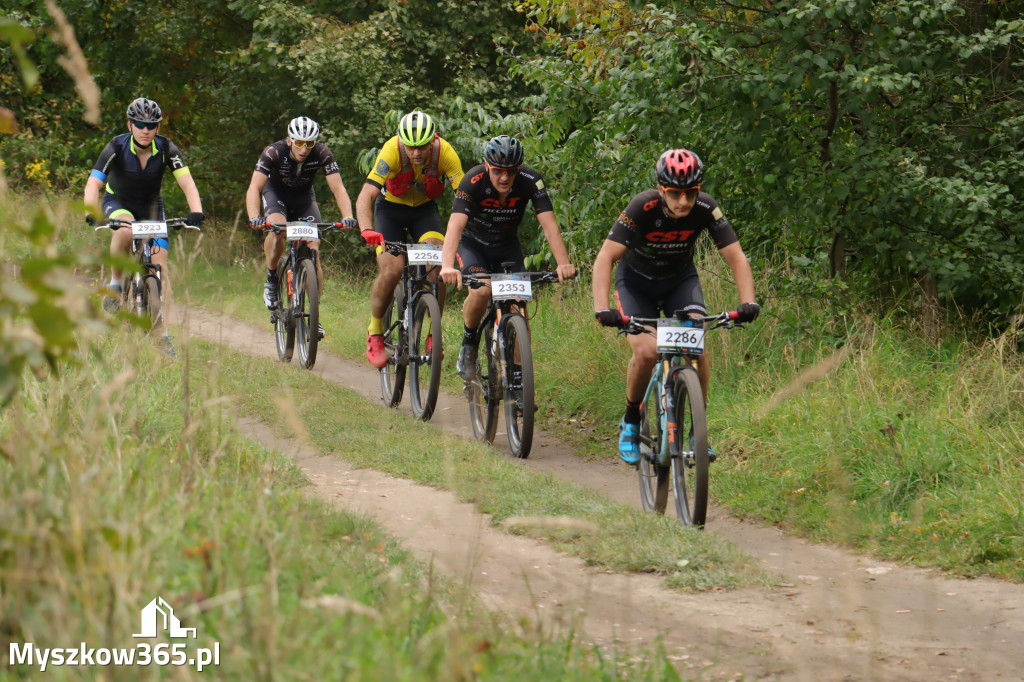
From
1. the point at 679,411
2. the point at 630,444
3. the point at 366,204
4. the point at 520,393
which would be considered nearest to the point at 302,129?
the point at 366,204

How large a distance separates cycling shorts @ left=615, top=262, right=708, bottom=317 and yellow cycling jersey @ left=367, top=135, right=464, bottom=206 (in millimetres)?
2461

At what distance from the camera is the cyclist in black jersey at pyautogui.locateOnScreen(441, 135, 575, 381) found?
25.6 ft

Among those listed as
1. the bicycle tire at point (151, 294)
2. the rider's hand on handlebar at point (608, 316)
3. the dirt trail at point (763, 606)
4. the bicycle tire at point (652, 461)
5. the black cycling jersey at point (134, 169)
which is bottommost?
the dirt trail at point (763, 606)

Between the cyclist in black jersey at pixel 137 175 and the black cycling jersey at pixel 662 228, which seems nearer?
the black cycling jersey at pixel 662 228

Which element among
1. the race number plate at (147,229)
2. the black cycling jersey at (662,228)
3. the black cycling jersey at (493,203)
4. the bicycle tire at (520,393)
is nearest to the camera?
the black cycling jersey at (662,228)

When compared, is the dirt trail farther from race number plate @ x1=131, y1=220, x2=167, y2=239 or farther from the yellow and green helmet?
race number plate @ x1=131, y1=220, x2=167, y2=239

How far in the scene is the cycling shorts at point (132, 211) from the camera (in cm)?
957

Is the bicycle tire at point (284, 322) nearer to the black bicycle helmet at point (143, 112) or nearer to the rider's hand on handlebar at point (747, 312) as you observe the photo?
the black bicycle helmet at point (143, 112)

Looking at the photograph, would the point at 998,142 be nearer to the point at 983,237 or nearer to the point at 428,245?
the point at 983,237

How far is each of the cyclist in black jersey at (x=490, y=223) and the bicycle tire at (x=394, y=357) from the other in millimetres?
873

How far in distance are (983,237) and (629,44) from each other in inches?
116

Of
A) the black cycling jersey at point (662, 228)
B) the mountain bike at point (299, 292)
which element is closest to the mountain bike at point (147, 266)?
the mountain bike at point (299, 292)

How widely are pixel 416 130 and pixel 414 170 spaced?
2.01ft

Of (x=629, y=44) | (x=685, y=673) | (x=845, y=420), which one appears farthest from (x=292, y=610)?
(x=629, y=44)
